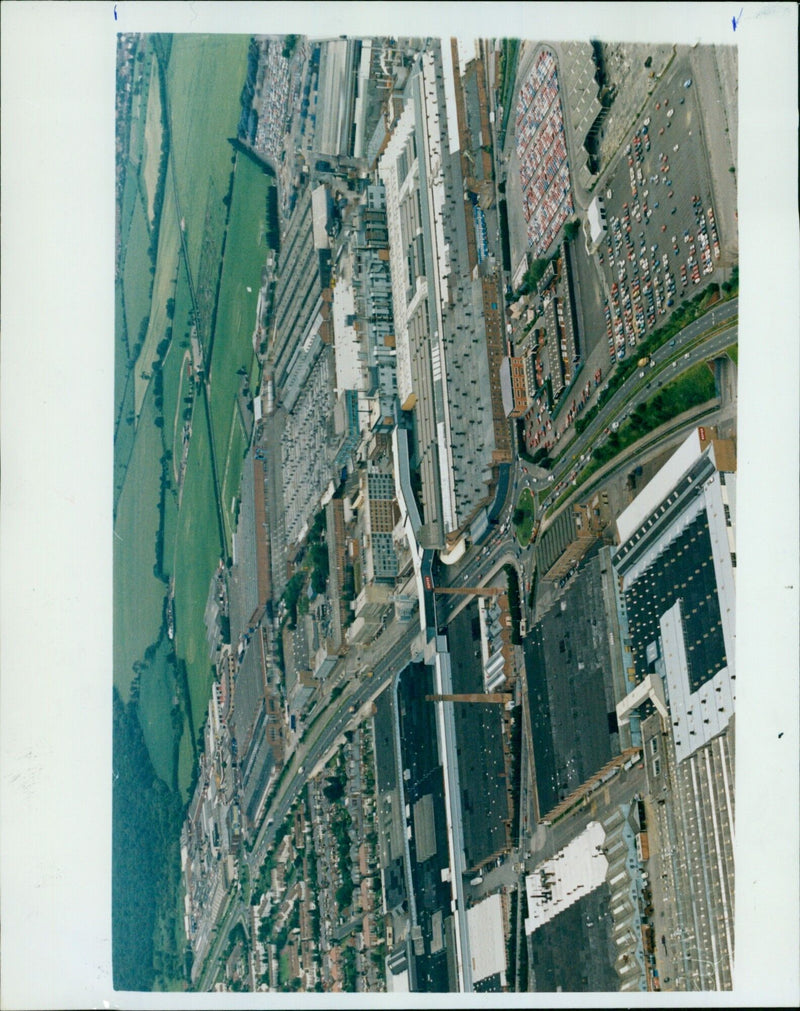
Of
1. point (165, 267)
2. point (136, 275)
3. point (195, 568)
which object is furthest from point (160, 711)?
point (165, 267)

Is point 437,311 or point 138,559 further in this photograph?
point 138,559

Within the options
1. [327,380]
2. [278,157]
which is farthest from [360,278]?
[278,157]

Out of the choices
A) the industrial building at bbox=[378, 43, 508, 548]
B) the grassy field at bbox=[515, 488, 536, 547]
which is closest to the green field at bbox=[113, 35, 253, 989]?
the industrial building at bbox=[378, 43, 508, 548]

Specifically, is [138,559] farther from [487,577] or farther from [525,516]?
[525,516]

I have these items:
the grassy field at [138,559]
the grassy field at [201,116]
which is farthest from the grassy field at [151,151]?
the grassy field at [138,559]

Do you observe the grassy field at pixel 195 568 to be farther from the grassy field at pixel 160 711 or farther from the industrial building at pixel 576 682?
the industrial building at pixel 576 682

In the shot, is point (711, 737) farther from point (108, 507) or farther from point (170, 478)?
point (170, 478)
